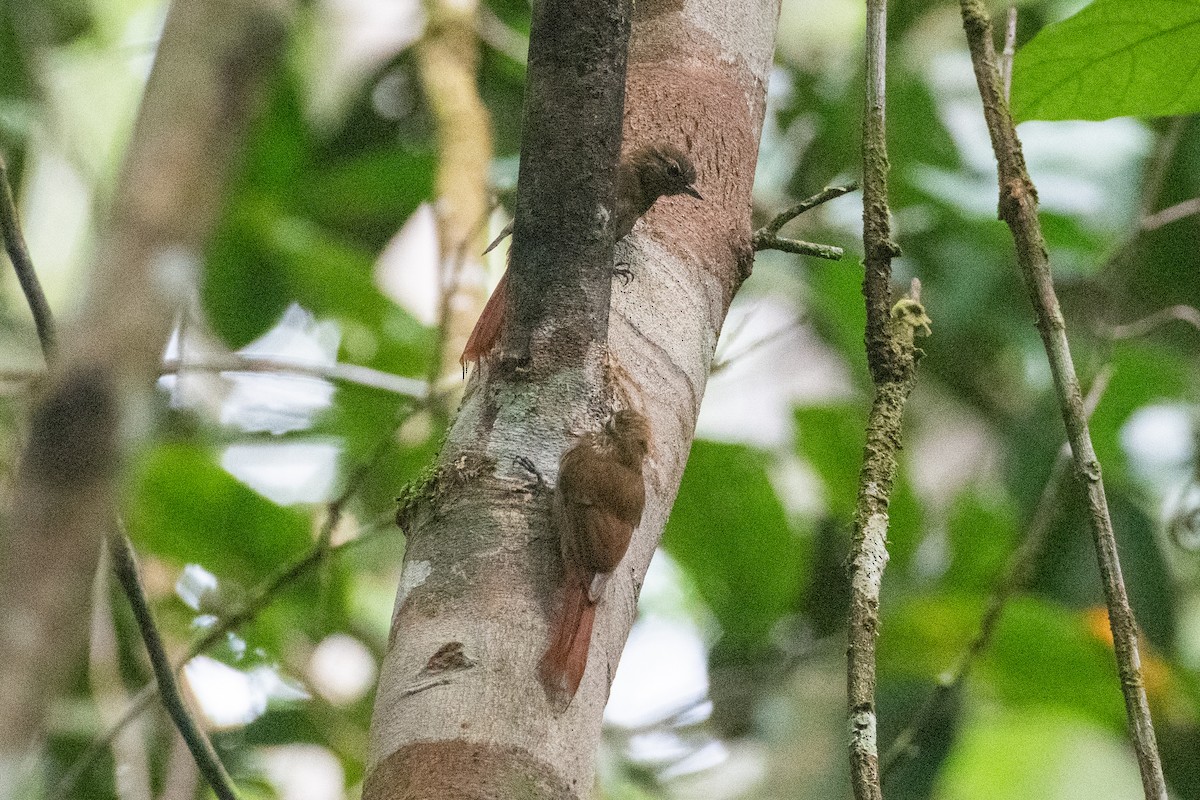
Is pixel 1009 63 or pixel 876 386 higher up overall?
pixel 1009 63

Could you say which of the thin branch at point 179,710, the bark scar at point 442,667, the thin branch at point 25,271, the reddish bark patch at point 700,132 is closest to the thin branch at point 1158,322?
the reddish bark patch at point 700,132

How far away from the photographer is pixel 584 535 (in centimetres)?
164

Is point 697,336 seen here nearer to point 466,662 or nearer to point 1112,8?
point 466,662

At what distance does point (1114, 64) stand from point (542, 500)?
134 cm

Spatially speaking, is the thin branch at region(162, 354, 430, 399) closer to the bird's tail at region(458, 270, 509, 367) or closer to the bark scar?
the bird's tail at region(458, 270, 509, 367)

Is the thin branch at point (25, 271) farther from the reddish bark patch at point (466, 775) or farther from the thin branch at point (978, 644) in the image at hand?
the thin branch at point (978, 644)

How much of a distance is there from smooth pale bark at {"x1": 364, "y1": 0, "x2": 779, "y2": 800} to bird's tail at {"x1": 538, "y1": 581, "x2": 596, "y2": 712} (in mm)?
16

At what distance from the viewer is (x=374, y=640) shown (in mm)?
4609

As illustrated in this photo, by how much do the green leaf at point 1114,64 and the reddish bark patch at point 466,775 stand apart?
4.99 ft

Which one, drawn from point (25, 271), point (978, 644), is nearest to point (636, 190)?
point (25, 271)

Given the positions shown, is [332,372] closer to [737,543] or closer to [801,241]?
[737,543]

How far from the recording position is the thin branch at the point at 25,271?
1594 millimetres

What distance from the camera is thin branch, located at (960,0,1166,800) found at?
1.93 meters

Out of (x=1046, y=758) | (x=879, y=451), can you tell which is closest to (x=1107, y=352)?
(x=1046, y=758)
